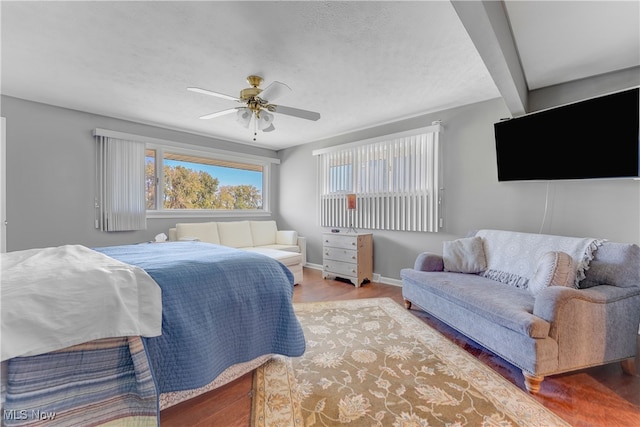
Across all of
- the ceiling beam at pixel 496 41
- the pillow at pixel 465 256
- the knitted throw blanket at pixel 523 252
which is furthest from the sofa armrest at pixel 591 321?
the ceiling beam at pixel 496 41

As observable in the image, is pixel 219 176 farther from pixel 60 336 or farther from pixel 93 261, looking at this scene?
pixel 60 336

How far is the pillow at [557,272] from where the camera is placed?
74.8 inches

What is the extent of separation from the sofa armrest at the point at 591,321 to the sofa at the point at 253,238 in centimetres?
287

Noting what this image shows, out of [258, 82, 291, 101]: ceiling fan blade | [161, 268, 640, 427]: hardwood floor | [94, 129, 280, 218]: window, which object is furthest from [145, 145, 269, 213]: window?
[161, 268, 640, 427]: hardwood floor

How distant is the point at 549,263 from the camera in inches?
77.3

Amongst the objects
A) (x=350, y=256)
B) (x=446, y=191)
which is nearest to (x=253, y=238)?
(x=350, y=256)

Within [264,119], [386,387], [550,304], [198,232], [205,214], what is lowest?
[386,387]

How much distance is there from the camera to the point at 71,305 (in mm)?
1155

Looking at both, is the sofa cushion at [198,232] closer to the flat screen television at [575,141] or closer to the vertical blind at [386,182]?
the vertical blind at [386,182]

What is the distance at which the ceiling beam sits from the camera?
1.38 metres

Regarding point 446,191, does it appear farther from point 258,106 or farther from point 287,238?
point 287,238

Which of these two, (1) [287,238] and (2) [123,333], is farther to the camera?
(1) [287,238]

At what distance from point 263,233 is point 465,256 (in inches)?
129

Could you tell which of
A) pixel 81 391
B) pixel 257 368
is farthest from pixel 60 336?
pixel 257 368
